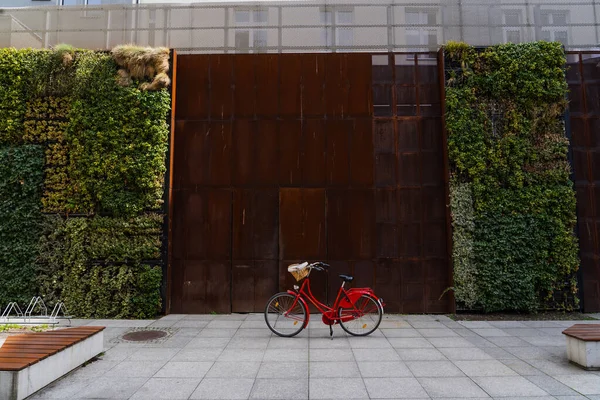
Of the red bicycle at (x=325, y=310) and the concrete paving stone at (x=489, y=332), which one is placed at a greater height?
the red bicycle at (x=325, y=310)

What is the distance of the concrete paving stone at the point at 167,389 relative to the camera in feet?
16.1

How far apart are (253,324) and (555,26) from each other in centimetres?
1076

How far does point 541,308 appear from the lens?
934 cm

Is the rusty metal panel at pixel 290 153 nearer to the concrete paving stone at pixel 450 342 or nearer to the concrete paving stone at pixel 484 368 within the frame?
the concrete paving stone at pixel 450 342

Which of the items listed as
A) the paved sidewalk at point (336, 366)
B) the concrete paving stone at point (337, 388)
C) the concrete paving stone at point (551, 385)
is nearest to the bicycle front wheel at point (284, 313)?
the paved sidewalk at point (336, 366)

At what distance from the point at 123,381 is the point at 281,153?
6.08 m

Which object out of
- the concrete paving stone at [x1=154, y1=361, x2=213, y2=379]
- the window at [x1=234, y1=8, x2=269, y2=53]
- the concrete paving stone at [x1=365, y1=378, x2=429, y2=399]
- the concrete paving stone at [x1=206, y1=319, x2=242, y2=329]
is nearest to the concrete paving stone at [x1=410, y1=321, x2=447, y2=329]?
the concrete paving stone at [x1=365, y1=378, x2=429, y2=399]

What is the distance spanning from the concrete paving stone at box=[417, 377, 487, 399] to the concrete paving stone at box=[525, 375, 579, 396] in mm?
819

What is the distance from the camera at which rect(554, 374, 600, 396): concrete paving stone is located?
4.93 meters

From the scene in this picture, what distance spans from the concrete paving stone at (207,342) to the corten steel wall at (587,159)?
27.3 ft

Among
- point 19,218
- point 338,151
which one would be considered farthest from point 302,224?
point 19,218

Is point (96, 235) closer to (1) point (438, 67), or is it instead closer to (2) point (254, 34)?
(2) point (254, 34)

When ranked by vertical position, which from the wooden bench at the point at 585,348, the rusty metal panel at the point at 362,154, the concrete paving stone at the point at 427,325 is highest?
the rusty metal panel at the point at 362,154

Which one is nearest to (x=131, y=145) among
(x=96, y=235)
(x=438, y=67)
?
(x=96, y=235)
